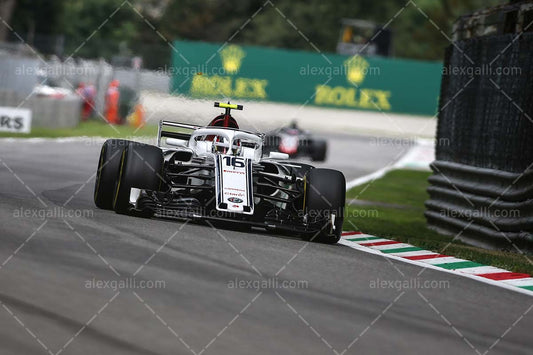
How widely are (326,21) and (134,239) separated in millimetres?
69239

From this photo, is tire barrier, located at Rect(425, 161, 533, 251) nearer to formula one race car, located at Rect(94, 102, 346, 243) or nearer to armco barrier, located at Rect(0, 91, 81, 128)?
formula one race car, located at Rect(94, 102, 346, 243)

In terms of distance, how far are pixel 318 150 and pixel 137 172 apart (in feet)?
50.6

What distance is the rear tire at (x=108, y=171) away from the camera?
396 inches

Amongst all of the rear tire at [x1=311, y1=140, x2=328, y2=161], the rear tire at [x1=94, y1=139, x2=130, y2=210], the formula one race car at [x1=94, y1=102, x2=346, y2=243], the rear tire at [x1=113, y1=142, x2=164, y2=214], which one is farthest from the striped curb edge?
the rear tire at [x1=311, y1=140, x2=328, y2=161]

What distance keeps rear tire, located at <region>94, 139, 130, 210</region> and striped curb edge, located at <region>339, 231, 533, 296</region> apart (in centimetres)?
240

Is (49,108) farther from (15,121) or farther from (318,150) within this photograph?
(318,150)

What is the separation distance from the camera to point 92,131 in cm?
2894

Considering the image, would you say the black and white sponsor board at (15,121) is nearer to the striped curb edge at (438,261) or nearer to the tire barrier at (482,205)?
the tire barrier at (482,205)

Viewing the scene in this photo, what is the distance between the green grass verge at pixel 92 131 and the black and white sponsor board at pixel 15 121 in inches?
9.8

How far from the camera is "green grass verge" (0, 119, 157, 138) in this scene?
83.5 feet

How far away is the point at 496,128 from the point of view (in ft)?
39.0

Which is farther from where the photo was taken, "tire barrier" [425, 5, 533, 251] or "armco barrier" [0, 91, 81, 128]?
"armco barrier" [0, 91, 81, 128]

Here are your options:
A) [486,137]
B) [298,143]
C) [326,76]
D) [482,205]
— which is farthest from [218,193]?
[326,76]

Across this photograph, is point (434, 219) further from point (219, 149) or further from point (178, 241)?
point (178, 241)
